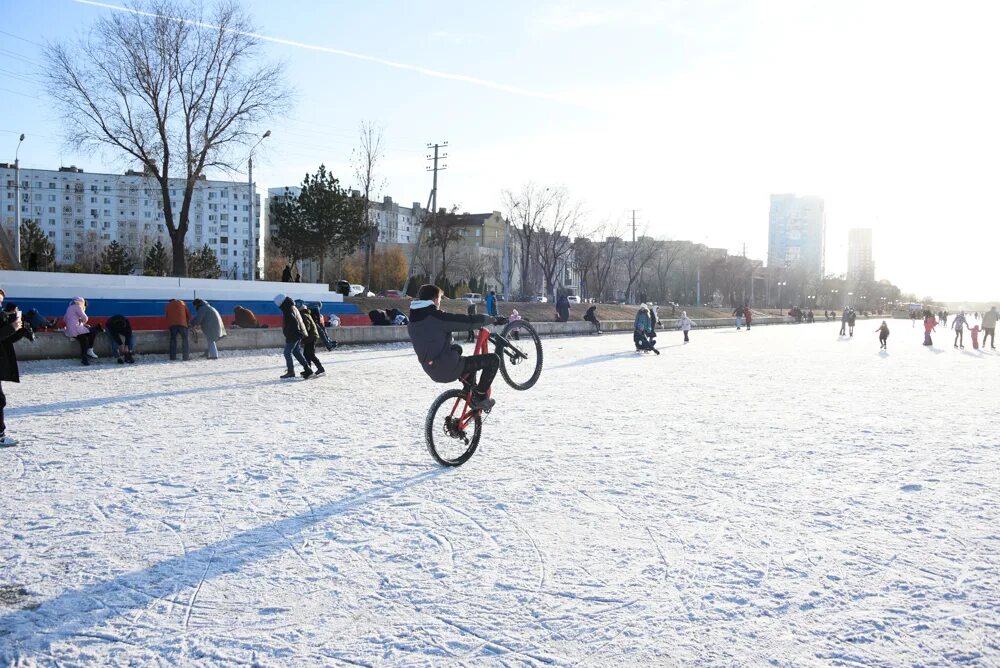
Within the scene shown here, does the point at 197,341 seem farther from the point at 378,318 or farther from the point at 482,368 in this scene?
the point at 482,368

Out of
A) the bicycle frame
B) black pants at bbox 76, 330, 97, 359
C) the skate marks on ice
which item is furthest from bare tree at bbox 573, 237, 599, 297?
the skate marks on ice

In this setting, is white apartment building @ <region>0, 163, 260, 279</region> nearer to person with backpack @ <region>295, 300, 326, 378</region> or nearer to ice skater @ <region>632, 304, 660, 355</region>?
ice skater @ <region>632, 304, 660, 355</region>

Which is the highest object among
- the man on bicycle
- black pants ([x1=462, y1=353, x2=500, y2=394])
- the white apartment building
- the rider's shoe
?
the white apartment building

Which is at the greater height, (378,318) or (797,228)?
(797,228)

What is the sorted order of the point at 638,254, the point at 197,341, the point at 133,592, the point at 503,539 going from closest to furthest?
the point at 133,592, the point at 503,539, the point at 197,341, the point at 638,254

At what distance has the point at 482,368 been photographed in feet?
22.3

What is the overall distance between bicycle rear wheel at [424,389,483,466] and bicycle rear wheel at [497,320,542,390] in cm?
88

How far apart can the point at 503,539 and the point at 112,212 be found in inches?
5096

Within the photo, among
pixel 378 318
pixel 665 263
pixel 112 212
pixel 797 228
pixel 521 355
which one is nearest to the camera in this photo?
pixel 521 355

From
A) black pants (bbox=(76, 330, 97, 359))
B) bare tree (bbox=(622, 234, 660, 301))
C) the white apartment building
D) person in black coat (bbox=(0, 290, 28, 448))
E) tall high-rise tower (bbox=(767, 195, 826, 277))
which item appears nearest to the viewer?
person in black coat (bbox=(0, 290, 28, 448))

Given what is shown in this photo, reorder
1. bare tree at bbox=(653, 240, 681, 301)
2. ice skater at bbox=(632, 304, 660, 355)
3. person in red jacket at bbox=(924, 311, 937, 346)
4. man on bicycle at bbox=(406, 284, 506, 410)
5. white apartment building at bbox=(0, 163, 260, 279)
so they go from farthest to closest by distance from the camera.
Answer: white apartment building at bbox=(0, 163, 260, 279), bare tree at bbox=(653, 240, 681, 301), person in red jacket at bbox=(924, 311, 937, 346), ice skater at bbox=(632, 304, 660, 355), man on bicycle at bbox=(406, 284, 506, 410)

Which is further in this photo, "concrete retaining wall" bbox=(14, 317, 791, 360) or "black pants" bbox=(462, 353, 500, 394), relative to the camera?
"concrete retaining wall" bbox=(14, 317, 791, 360)

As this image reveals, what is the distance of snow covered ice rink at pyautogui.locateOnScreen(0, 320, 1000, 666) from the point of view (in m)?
3.37

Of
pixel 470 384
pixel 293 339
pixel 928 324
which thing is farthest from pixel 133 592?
pixel 928 324
